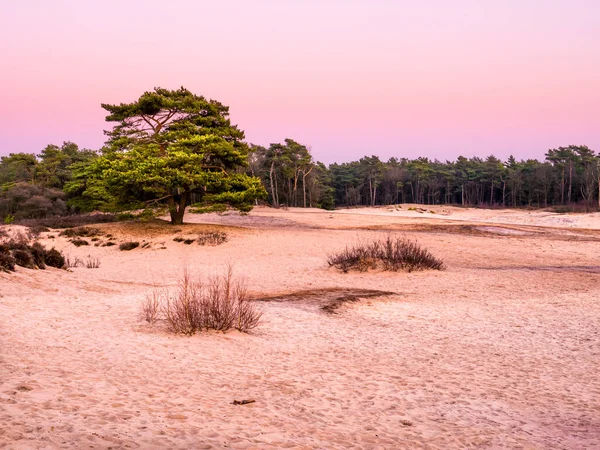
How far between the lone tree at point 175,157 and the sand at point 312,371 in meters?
14.4

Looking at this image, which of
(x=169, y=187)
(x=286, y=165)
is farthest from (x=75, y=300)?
(x=286, y=165)

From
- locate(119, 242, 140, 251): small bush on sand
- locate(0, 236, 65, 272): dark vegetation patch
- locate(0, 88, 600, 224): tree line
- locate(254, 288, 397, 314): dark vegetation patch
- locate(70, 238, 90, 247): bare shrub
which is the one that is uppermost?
locate(0, 88, 600, 224): tree line

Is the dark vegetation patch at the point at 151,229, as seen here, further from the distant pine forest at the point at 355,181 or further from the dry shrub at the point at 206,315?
the dry shrub at the point at 206,315

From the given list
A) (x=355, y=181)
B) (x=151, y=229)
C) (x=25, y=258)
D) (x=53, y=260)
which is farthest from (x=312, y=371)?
(x=355, y=181)

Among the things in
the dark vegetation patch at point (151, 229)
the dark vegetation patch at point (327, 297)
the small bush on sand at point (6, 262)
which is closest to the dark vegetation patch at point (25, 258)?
the small bush on sand at point (6, 262)

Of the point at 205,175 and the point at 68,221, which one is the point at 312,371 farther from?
the point at 68,221

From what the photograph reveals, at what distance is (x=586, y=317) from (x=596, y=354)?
9.73 feet

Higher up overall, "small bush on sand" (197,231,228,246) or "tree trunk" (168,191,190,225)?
"tree trunk" (168,191,190,225)

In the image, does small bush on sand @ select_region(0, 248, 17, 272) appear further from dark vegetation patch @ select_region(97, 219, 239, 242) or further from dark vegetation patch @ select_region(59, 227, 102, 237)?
dark vegetation patch @ select_region(59, 227, 102, 237)

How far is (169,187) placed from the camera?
94.8 feet

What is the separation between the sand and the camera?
4.17 m

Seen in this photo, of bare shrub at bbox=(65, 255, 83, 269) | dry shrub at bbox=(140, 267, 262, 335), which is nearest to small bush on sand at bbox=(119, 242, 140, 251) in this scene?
bare shrub at bbox=(65, 255, 83, 269)

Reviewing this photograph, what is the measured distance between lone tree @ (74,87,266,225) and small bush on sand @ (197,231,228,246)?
257cm

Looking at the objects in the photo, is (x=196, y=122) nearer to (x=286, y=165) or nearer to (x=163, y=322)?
(x=163, y=322)
